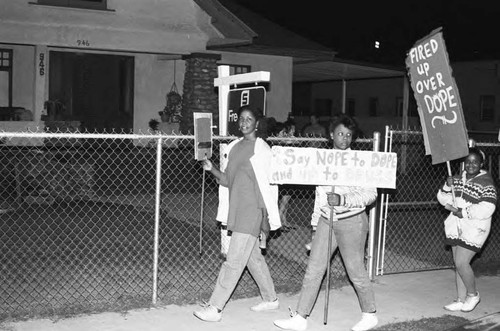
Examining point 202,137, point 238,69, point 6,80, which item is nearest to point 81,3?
point 6,80

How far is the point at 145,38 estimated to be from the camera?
16.8 meters

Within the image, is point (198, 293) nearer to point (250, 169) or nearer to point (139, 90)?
point (250, 169)

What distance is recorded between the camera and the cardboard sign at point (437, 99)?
6.59 m

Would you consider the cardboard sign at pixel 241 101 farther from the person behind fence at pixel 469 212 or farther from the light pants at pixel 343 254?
the person behind fence at pixel 469 212

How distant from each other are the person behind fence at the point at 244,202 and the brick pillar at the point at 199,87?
11677mm

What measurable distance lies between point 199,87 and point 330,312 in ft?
38.8

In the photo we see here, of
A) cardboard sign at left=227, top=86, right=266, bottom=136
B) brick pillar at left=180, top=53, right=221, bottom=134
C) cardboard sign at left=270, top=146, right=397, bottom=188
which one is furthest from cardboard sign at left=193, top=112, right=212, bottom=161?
brick pillar at left=180, top=53, right=221, bottom=134

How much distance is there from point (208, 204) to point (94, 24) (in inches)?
237

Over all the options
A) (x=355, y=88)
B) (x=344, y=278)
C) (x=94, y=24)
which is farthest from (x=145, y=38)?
(x=355, y=88)

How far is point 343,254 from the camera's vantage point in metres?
6.02

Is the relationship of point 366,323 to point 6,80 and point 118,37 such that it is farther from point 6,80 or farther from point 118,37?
point 6,80

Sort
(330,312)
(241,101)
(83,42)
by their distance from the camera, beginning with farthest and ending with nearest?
(83,42)
(241,101)
(330,312)

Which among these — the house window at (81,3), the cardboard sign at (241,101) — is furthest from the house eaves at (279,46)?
the cardboard sign at (241,101)

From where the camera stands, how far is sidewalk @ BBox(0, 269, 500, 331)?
600 centimetres
